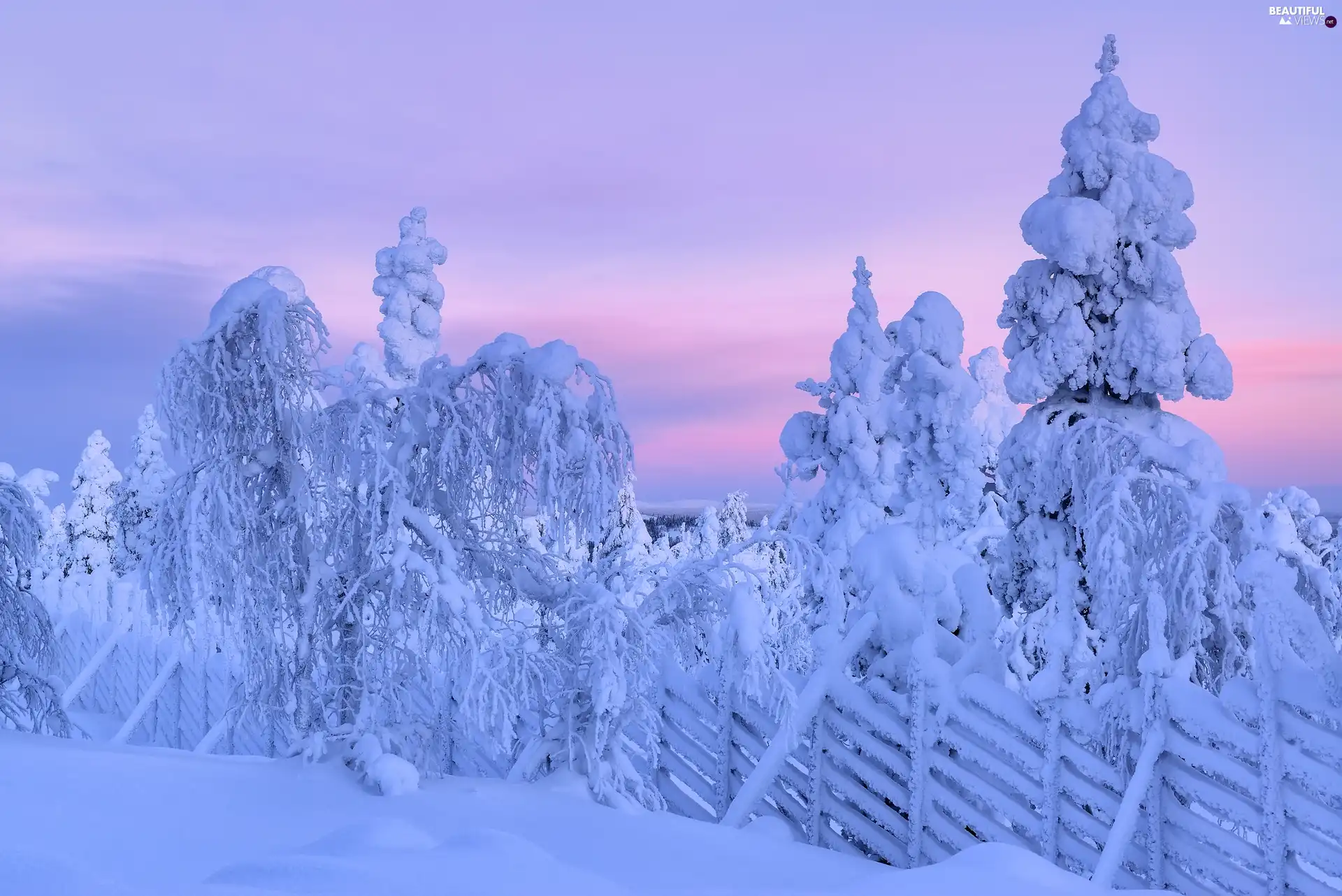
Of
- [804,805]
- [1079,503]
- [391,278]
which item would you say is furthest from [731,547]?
[391,278]

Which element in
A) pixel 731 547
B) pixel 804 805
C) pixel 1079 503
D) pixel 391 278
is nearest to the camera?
pixel 731 547

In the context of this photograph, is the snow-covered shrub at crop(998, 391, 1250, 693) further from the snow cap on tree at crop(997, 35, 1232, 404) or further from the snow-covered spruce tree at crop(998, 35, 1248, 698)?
the snow cap on tree at crop(997, 35, 1232, 404)

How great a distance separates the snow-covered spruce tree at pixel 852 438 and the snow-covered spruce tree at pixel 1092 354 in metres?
5.32

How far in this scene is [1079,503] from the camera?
11.4m

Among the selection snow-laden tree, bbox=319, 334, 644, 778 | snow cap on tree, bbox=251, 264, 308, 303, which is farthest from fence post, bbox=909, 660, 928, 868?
snow cap on tree, bbox=251, 264, 308, 303

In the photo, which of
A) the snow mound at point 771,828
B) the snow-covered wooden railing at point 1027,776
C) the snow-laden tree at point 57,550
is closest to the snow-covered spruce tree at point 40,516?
the snow-laden tree at point 57,550

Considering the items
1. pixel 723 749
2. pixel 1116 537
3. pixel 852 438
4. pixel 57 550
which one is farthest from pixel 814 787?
pixel 57 550

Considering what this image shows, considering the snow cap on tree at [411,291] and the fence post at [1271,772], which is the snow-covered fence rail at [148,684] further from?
the fence post at [1271,772]

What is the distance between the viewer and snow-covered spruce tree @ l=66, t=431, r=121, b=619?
40.0 meters

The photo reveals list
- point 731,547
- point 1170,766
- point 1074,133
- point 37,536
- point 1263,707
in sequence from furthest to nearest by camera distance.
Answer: point 1074,133 < point 37,536 < point 731,547 < point 1170,766 < point 1263,707

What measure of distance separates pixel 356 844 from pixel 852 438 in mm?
14711

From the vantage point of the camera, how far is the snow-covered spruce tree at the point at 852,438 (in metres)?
18.6

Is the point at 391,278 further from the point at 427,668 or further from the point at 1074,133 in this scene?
the point at 427,668

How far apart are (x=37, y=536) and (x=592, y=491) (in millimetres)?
6510
